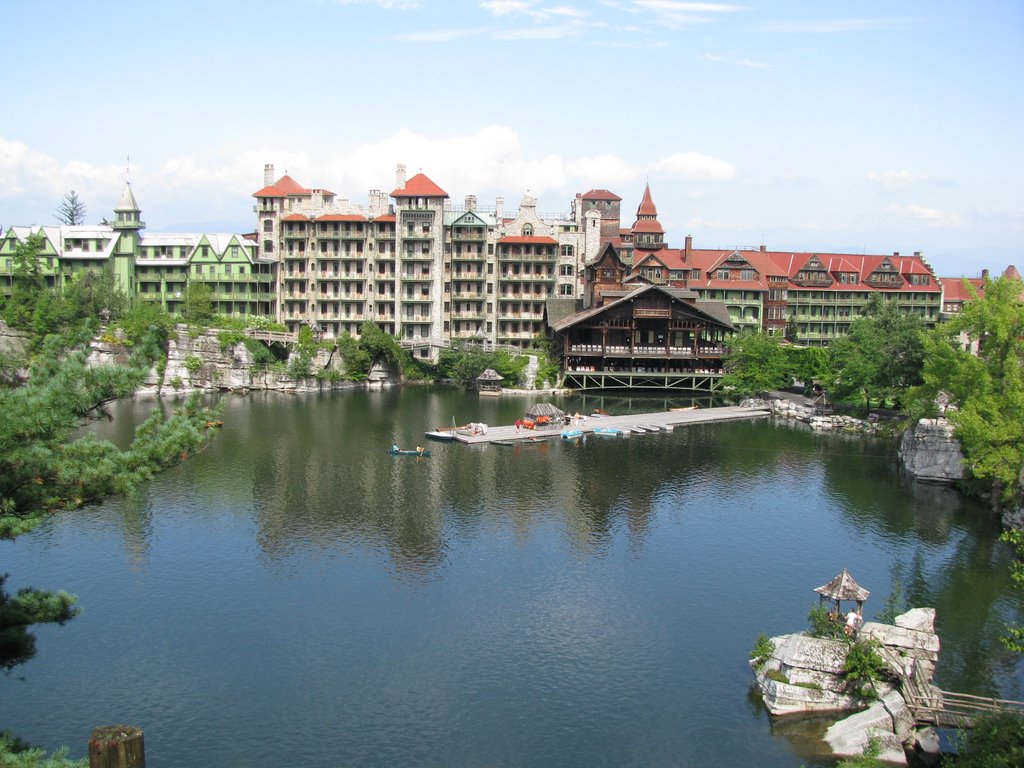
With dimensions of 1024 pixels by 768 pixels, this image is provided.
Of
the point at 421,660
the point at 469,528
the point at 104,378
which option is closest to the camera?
the point at 104,378

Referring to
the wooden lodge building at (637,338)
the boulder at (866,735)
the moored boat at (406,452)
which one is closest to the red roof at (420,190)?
the wooden lodge building at (637,338)

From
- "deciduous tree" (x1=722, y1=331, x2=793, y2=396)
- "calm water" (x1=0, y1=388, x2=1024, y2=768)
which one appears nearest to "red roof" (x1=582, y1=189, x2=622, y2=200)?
"deciduous tree" (x1=722, y1=331, x2=793, y2=396)

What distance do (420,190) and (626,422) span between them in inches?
1610

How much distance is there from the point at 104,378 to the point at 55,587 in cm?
2080

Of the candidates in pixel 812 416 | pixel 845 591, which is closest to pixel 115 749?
pixel 845 591

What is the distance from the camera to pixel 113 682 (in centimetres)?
3141

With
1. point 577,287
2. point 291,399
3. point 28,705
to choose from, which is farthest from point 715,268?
point 28,705

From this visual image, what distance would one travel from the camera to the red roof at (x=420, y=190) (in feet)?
339

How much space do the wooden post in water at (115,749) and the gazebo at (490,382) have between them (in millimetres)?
77063

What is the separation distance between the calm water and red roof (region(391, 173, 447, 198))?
45.5m

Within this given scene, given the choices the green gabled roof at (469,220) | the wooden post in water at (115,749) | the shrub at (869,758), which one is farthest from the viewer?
the green gabled roof at (469,220)

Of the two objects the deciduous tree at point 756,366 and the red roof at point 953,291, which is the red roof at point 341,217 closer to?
the deciduous tree at point 756,366

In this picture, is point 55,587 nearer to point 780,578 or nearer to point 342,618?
point 342,618

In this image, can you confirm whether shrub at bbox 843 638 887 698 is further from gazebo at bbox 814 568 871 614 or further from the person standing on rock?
gazebo at bbox 814 568 871 614
